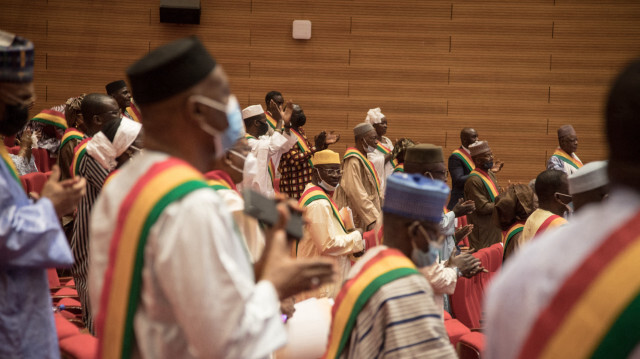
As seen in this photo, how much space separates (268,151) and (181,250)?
585 cm

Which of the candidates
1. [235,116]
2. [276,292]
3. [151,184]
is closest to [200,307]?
[276,292]

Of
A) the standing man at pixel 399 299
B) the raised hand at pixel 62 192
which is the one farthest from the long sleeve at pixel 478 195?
the raised hand at pixel 62 192

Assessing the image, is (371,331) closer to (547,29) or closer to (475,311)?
(475,311)

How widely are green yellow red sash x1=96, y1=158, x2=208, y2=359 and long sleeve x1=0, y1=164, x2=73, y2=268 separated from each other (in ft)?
1.91

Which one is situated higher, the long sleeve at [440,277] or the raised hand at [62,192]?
the raised hand at [62,192]

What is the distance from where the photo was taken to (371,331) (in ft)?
7.18

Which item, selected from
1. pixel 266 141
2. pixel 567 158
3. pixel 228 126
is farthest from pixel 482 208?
pixel 228 126

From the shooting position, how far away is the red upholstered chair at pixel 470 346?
3.74 m

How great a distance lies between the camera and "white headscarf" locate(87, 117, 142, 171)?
3.96 meters

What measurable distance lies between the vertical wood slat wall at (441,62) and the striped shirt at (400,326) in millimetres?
8634

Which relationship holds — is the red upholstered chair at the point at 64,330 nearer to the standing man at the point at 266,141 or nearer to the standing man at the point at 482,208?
the standing man at the point at 266,141

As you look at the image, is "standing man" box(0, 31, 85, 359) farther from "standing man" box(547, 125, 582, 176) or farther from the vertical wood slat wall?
the vertical wood slat wall

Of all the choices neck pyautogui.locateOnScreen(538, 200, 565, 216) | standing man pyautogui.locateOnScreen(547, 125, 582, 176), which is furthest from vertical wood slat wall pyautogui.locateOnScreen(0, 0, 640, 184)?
neck pyautogui.locateOnScreen(538, 200, 565, 216)

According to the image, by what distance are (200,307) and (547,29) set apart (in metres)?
10.4
